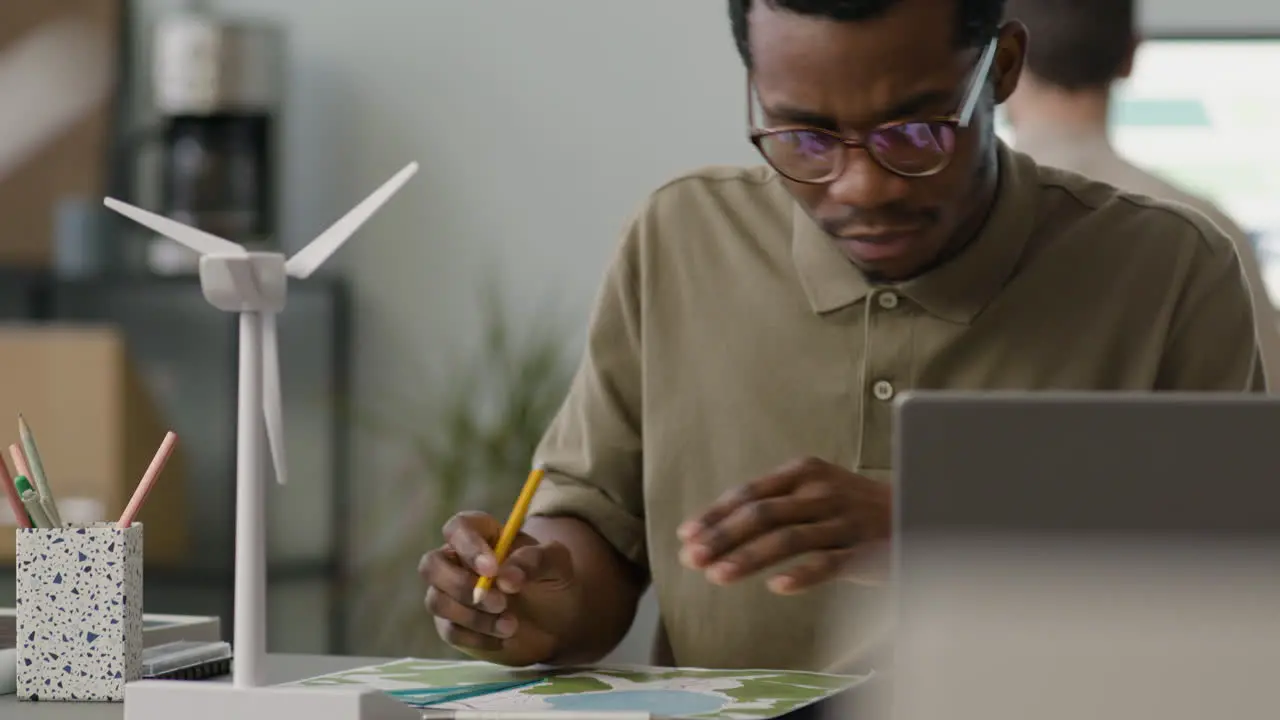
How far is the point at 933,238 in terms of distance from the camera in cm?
141

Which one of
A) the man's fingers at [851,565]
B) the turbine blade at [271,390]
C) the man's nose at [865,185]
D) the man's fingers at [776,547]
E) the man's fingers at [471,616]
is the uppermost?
the man's nose at [865,185]

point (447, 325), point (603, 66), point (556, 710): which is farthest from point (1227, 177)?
point (556, 710)

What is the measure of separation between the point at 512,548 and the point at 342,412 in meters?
2.42

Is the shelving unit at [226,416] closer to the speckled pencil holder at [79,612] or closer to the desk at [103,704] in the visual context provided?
the desk at [103,704]

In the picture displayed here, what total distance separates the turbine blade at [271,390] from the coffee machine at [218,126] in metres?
2.55

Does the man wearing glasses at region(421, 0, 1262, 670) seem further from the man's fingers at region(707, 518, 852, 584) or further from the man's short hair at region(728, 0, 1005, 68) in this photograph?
the man's fingers at region(707, 518, 852, 584)

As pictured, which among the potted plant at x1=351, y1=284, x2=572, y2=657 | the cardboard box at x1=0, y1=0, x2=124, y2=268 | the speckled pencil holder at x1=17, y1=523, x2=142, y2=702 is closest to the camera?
the speckled pencil holder at x1=17, y1=523, x2=142, y2=702

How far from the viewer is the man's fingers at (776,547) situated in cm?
104

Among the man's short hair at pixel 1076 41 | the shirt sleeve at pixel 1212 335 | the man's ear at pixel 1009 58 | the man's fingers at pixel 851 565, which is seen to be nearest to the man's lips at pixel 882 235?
the man's ear at pixel 1009 58

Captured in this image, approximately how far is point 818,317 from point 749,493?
45 cm

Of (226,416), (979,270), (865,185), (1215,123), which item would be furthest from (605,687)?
(226,416)

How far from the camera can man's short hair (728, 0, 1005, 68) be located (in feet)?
4.20

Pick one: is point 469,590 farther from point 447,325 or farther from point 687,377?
point 447,325

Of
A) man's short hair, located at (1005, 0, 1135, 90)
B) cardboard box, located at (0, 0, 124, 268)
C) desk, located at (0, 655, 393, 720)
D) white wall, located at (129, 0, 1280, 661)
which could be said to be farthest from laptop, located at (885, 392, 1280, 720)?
cardboard box, located at (0, 0, 124, 268)
